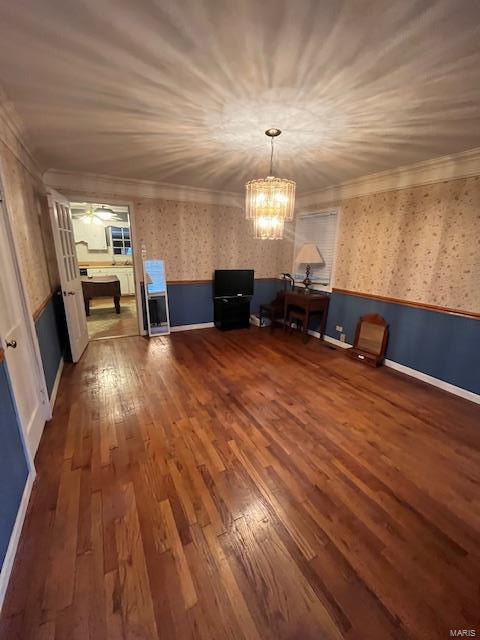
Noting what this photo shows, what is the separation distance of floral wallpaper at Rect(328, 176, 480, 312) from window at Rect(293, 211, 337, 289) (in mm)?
220

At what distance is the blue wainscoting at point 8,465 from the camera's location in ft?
3.88

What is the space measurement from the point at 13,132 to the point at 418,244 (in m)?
4.04

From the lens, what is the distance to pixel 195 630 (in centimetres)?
101

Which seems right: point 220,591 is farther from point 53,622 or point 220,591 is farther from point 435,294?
point 435,294

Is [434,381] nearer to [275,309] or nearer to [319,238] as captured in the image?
[275,309]

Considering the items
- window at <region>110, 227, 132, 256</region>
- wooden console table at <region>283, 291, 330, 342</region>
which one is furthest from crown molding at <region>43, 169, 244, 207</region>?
window at <region>110, 227, 132, 256</region>

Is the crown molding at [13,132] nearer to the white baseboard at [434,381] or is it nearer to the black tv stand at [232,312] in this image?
the black tv stand at [232,312]

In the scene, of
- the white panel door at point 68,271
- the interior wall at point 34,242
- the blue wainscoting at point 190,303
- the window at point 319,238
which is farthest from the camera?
the blue wainscoting at point 190,303

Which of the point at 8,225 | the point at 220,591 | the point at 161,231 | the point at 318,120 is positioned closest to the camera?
the point at 220,591

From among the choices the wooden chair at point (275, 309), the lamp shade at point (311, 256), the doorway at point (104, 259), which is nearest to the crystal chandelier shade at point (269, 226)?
the lamp shade at point (311, 256)

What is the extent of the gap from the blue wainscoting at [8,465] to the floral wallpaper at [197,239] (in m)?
3.11

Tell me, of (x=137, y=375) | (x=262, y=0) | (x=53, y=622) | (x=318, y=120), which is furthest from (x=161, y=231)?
(x=53, y=622)

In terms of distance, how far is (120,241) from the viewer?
7.30 meters

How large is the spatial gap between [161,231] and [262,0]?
3.43 metres
